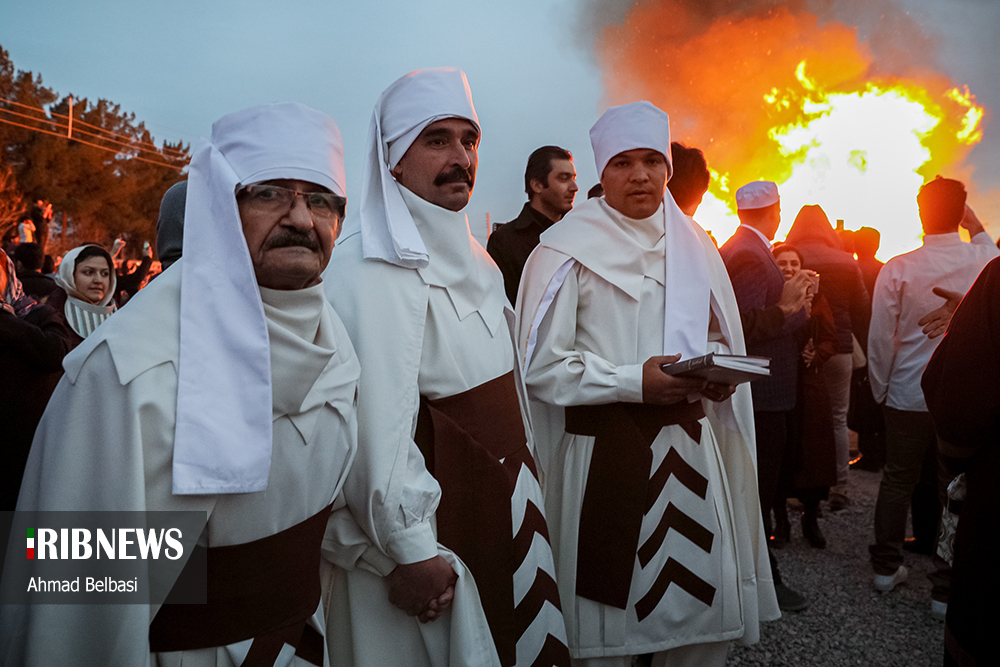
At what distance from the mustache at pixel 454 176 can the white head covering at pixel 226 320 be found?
79 cm

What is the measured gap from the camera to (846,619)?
4.51 metres

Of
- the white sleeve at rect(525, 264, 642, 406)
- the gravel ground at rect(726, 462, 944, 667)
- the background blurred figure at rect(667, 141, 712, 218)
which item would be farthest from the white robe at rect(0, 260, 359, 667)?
the gravel ground at rect(726, 462, 944, 667)

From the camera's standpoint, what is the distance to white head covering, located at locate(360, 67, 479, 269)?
8.21 feet

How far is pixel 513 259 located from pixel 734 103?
9.11 m

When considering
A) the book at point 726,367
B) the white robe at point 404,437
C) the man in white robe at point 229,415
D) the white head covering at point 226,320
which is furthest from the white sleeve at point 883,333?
the white head covering at point 226,320

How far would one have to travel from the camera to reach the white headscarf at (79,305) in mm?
4648

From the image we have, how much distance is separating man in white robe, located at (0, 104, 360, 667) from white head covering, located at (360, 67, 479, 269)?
1.45 ft

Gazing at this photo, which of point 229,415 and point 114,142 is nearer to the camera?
point 229,415

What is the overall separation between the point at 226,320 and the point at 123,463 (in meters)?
0.40

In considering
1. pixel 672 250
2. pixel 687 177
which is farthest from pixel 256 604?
pixel 687 177

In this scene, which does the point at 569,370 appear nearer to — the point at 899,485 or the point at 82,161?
the point at 899,485

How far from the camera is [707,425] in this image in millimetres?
3152

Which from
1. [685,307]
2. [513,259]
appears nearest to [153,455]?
[685,307]

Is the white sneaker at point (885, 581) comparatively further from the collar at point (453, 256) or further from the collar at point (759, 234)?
the collar at point (453, 256)
